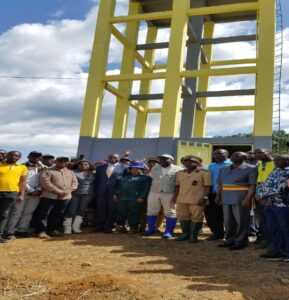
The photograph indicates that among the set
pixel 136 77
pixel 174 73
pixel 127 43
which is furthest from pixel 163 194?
pixel 127 43

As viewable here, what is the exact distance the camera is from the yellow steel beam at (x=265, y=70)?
16.6m

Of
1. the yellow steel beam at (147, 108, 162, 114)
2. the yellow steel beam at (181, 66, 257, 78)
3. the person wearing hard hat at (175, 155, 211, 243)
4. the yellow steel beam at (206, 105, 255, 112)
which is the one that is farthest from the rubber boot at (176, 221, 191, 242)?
the yellow steel beam at (147, 108, 162, 114)

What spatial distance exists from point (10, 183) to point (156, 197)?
3141 mm

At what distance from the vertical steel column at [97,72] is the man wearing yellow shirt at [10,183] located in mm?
11280

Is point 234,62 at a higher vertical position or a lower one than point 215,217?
higher

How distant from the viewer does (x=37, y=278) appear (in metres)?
4.78

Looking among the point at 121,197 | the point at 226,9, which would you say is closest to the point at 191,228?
the point at 121,197

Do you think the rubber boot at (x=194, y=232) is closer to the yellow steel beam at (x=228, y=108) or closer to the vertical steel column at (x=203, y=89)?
the yellow steel beam at (x=228, y=108)

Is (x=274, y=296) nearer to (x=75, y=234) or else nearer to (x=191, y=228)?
(x=191, y=228)

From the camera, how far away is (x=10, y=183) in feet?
24.2

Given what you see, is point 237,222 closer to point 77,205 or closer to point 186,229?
point 186,229

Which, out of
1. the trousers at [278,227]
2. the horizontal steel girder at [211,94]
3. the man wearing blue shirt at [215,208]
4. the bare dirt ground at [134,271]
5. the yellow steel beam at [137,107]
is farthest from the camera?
the yellow steel beam at [137,107]

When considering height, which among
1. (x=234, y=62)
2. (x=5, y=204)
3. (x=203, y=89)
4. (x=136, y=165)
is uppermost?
(x=234, y=62)

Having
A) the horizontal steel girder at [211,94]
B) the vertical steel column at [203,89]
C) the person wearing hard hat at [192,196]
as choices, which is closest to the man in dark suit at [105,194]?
the person wearing hard hat at [192,196]
